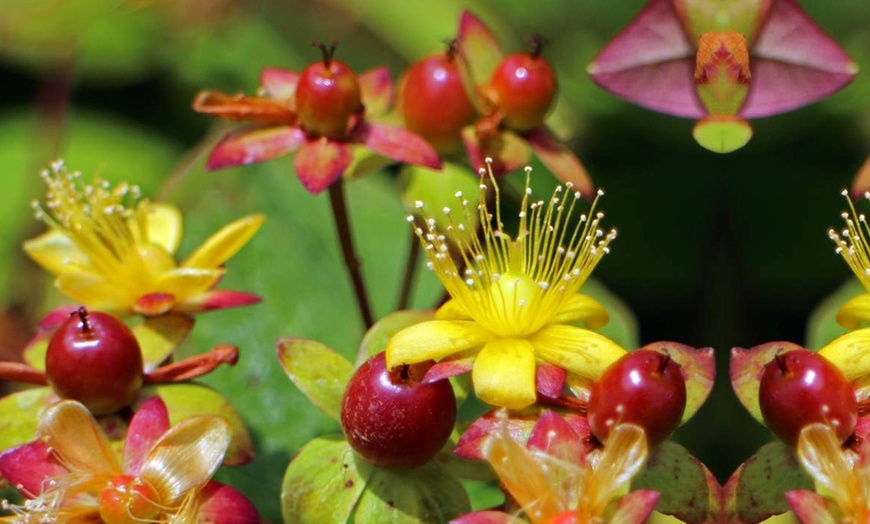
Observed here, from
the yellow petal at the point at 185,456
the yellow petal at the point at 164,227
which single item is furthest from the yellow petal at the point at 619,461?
the yellow petal at the point at 164,227

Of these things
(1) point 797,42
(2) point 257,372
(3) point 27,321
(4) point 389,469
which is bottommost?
(3) point 27,321

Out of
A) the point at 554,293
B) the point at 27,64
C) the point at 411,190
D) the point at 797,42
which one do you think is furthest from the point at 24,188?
the point at 797,42

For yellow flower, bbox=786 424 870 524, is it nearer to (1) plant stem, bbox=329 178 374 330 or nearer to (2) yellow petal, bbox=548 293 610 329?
(2) yellow petal, bbox=548 293 610 329

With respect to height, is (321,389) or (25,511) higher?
(321,389)

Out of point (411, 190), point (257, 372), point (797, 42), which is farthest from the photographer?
point (257, 372)

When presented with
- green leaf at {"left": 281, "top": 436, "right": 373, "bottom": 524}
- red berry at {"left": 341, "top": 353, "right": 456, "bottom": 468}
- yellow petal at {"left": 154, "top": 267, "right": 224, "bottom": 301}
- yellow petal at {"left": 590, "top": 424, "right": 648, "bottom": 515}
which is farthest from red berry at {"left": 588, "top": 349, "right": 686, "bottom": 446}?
yellow petal at {"left": 154, "top": 267, "right": 224, "bottom": 301}

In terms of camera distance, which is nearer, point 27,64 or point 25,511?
point 25,511

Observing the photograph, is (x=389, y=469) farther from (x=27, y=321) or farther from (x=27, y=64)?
(x=27, y=64)

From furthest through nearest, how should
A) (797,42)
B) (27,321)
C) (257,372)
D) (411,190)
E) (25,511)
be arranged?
1. (27,321)
2. (257,372)
3. (411,190)
4. (797,42)
5. (25,511)
